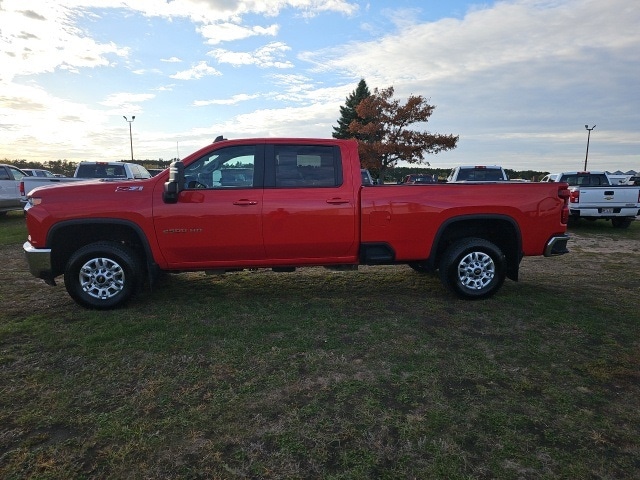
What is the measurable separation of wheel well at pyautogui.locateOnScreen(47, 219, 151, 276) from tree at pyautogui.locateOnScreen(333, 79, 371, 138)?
48.1 metres

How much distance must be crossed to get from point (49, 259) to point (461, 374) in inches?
176

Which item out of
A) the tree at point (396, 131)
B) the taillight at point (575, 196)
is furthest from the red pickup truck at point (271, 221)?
the tree at point (396, 131)

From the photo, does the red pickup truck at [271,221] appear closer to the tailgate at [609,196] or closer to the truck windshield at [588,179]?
the tailgate at [609,196]

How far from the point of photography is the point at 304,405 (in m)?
2.88

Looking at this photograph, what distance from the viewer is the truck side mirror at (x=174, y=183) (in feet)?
14.9

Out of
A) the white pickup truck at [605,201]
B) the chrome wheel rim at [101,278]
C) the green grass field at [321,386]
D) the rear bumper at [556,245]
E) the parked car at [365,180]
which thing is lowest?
the green grass field at [321,386]

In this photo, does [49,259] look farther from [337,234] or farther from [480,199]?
[480,199]

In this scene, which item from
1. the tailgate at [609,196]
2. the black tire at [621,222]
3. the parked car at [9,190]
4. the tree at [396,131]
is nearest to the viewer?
the tailgate at [609,196]

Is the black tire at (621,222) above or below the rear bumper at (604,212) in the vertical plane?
below

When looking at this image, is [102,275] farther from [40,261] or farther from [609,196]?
[609,196]

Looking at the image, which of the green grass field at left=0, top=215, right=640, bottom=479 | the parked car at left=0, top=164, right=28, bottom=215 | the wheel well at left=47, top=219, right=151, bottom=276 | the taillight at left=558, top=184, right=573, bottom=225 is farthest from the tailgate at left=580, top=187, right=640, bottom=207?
the parked car at left=0, top=164, right=28, bottom=215

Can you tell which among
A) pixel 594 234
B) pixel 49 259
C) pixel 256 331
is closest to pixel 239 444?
pixel 256 331

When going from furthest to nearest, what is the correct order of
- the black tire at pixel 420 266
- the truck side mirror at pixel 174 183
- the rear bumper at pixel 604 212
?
the rear bumper at pixel 604 212, the black tire at pixel 420 266, the truck side mirror at pixel 174 183

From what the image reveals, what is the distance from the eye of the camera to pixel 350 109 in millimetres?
52625
